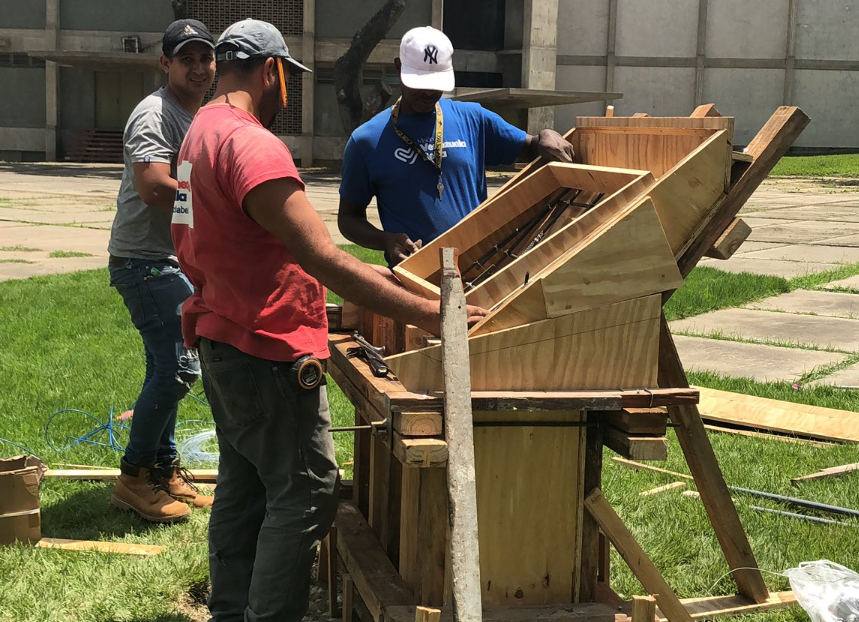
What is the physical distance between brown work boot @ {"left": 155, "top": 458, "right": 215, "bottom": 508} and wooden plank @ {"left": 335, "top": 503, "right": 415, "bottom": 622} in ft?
4.21

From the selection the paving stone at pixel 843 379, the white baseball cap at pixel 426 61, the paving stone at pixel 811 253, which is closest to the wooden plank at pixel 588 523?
the white baseball cap at pixel 426 61

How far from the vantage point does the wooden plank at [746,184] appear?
10.6 feet

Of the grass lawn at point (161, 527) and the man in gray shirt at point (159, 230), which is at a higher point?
the man in gray shirt at point (159, 230)

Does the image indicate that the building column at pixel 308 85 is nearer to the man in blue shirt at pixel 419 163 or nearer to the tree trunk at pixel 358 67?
the tree trunk at pixel 358 67

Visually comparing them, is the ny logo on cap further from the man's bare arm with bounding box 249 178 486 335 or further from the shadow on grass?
the shadow on grass

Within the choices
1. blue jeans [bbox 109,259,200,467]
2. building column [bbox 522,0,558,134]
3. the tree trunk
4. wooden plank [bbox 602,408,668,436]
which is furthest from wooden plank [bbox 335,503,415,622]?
building column [bbox 522,0,558,134]

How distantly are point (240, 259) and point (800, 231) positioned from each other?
1683 cm

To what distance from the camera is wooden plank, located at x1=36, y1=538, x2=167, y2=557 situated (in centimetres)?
Result: 455

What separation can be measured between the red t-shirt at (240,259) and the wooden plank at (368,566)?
801mm

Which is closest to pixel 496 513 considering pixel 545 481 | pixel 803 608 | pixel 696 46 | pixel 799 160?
pixel 545 481

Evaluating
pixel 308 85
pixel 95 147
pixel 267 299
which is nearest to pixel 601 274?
pixel 267 299

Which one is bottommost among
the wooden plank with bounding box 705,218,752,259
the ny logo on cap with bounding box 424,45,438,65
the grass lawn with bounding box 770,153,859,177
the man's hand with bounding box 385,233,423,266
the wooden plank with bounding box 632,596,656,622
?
the wooden plank with bounding box 632,596,656,622

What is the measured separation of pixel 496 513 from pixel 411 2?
3866cm

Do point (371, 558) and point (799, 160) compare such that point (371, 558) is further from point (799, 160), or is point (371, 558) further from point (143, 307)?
point (799, 160)
